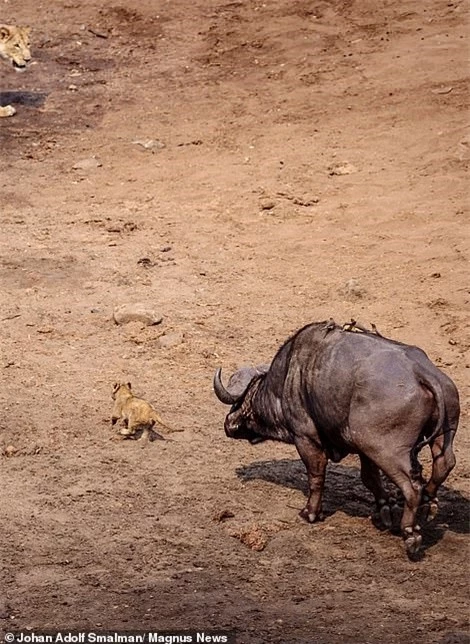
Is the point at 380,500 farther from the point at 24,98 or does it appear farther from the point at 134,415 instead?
the point at 24,98

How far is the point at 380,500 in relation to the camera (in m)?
8.97

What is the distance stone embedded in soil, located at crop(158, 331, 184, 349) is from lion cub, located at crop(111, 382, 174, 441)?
1.52 meters

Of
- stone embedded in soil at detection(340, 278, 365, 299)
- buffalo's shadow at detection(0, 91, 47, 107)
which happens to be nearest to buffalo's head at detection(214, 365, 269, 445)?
stone embedded in soil at detection(340, 278, 365, 299)

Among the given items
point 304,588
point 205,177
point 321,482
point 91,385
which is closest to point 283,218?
point 205,177

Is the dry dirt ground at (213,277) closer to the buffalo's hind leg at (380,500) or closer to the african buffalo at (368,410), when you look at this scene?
the buffalo's hind leg at (380,500)

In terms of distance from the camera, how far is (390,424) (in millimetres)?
8188

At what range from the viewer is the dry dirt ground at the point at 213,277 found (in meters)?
8.27

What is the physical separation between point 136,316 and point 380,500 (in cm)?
414

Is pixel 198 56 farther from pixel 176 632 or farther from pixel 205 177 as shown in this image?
pixel 176 632

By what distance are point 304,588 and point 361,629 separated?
61 cm

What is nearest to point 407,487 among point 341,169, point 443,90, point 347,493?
point 347,493

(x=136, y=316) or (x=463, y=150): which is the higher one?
(x=136, y=316)

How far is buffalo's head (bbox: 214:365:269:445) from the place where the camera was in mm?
9672

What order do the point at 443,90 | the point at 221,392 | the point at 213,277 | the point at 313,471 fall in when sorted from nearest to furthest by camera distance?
the point at 313,471, the point at 221,392, the point at 213,277, the point at 443,90
